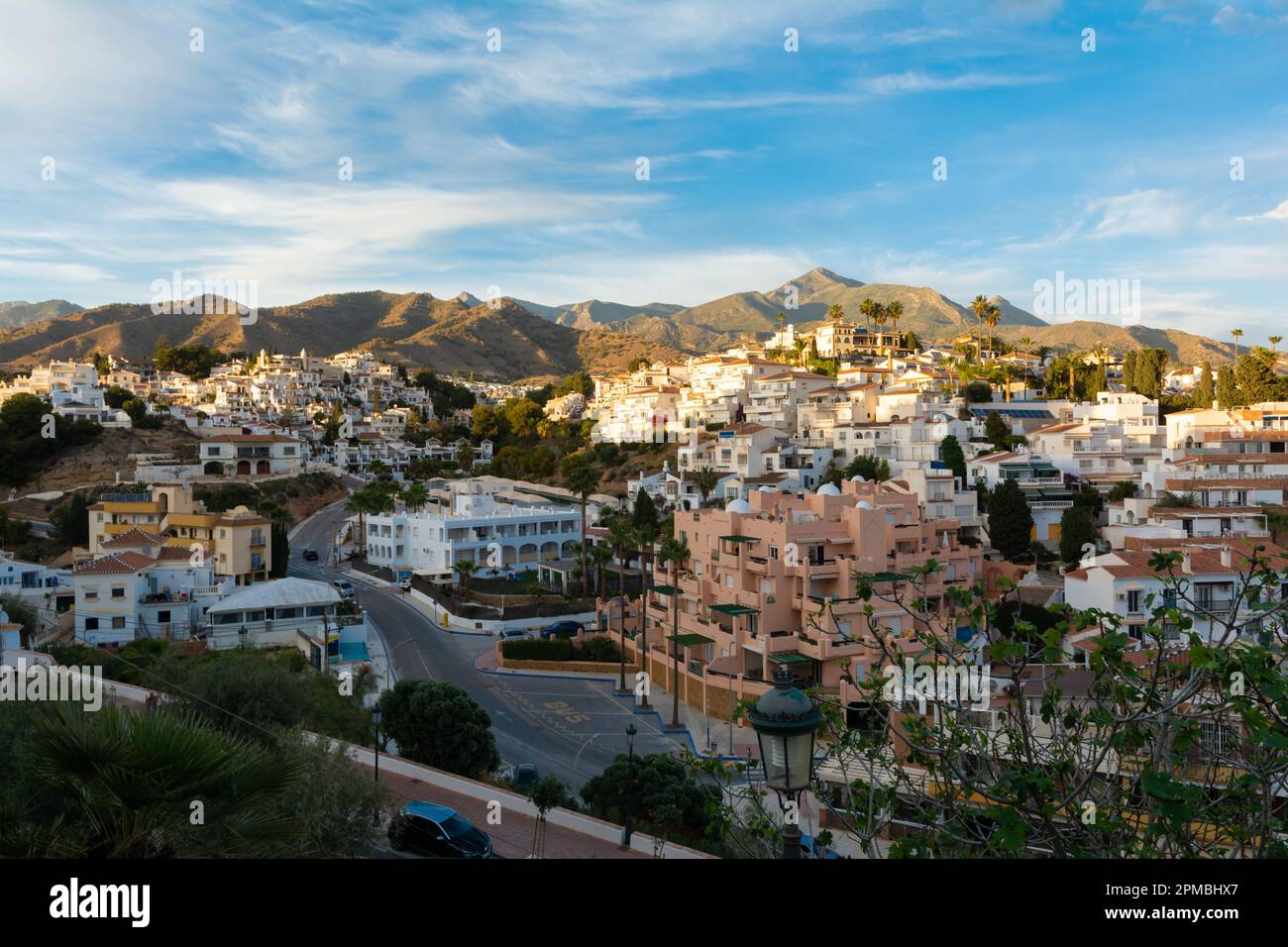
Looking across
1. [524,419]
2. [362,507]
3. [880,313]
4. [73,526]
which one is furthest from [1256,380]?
[73,526]

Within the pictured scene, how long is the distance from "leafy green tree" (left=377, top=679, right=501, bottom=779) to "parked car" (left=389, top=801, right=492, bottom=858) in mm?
7181

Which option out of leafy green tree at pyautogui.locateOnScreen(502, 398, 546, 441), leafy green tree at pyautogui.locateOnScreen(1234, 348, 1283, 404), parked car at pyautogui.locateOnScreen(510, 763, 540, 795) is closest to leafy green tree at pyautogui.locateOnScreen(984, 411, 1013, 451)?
leafy green tree at pyautogui.locateOnScreen(1234, 348, 1283, 404)

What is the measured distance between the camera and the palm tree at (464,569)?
4322cm

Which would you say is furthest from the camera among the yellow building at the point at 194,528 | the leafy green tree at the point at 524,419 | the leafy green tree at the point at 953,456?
the leafy green tree at the point at 524,419

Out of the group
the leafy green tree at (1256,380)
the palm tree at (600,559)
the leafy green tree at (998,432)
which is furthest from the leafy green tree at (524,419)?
the leafy green tree at (1256,380)

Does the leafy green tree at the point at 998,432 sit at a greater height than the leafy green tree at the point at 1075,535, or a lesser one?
greater

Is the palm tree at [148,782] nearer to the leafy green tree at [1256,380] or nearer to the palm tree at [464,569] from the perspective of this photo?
the palm tree at [464,569]

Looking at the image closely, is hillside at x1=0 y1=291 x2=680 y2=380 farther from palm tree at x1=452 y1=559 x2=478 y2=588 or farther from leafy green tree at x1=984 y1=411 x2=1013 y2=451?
palm tree at x1=452 y1=559 x2=478 y2=588

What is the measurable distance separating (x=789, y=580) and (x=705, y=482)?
841 inches

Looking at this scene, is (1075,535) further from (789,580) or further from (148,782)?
(148,782)

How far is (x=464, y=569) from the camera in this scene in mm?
43125
